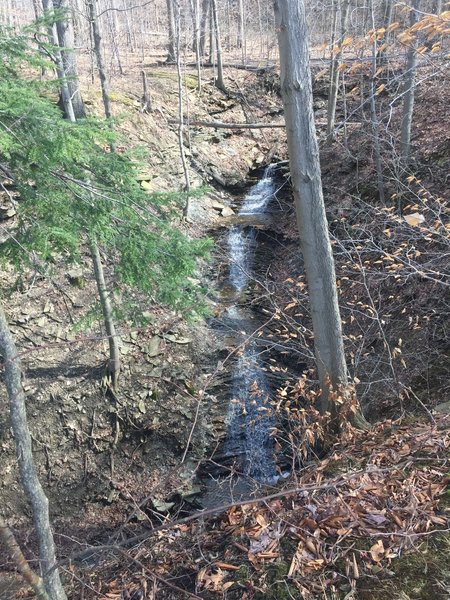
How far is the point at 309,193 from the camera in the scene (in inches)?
194

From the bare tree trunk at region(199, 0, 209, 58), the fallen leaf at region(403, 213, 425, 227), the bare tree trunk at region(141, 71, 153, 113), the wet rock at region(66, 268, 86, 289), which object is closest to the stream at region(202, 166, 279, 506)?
the fallen leaf at region(403, 213, 425, 227)

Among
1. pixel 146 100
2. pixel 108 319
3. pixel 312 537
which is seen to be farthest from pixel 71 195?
pixel 146 100

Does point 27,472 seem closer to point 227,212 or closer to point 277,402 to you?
point 277,402

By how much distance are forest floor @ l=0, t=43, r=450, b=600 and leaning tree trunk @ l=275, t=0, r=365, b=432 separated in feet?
1.81

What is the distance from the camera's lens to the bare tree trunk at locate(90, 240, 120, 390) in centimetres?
791

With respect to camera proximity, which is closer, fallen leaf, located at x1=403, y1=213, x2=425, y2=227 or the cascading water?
fallen leaf, located at x1=403, y1=213, x2=425, y2=227

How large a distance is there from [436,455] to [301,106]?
3604 mm

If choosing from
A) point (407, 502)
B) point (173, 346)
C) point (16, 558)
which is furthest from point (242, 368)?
point (16, 558)

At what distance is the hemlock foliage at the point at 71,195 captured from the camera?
193 inches

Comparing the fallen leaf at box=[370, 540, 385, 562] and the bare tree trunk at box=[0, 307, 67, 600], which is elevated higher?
the bare tree trunk at box=[0, 307, 67, 600]

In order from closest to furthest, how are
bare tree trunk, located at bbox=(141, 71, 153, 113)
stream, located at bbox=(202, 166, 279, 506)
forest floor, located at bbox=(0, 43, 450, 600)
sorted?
forest floor, located at bbox=(0, 43, 450, 600) < stream, located at bbox=(202, 166, 279, 506) < bare tree trunk, located at bbox=(141, 71, 153, 113)

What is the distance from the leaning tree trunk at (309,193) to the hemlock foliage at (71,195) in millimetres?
1743

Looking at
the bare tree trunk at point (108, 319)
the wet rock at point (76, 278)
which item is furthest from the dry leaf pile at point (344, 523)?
the wet rock at point (76, 278)

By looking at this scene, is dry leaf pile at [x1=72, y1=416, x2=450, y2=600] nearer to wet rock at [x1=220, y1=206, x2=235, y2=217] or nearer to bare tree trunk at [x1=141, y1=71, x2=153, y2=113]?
wet rock at [x1=220, y1=206, x2=235, y2=217]
